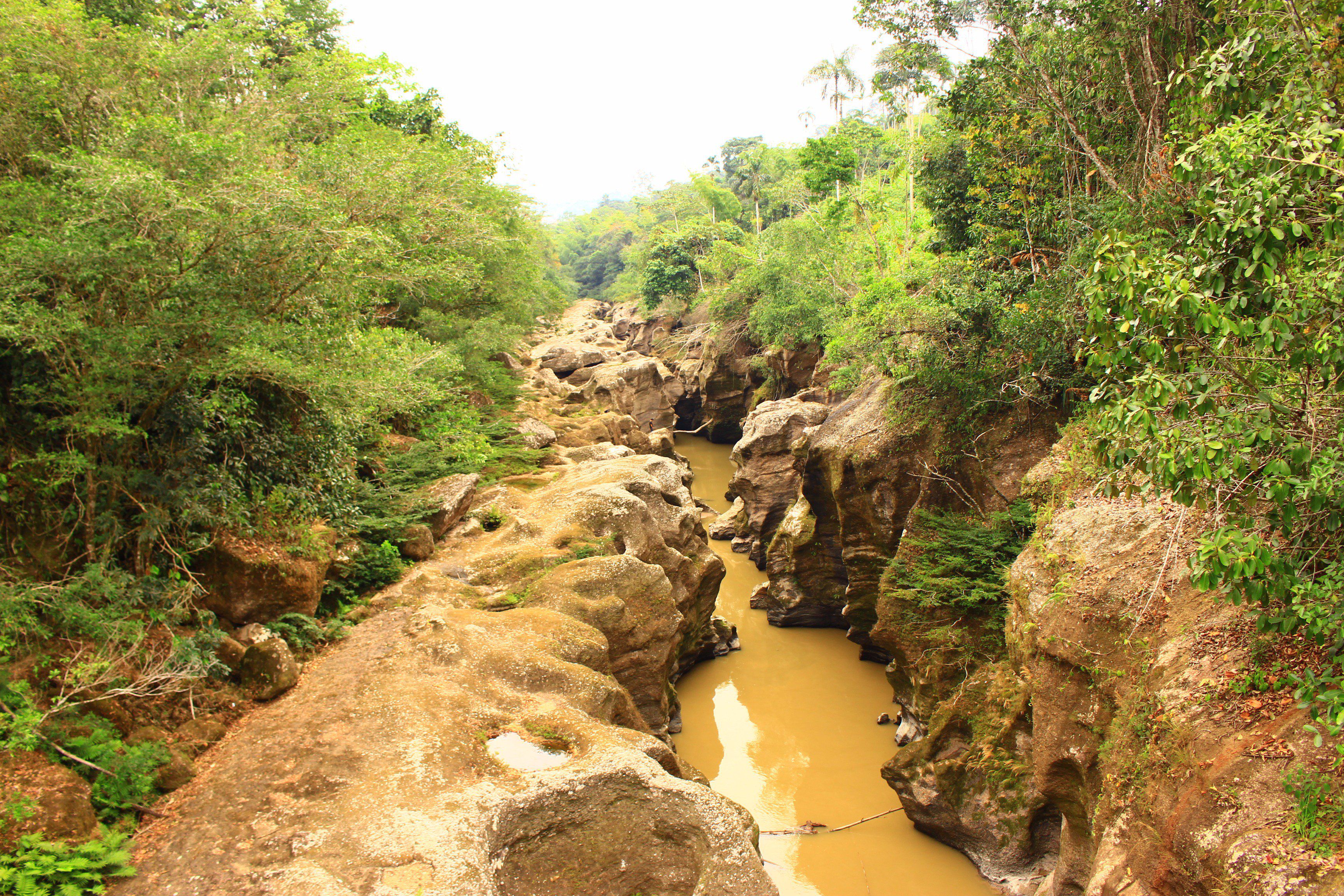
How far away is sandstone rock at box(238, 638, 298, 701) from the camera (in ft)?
26.3

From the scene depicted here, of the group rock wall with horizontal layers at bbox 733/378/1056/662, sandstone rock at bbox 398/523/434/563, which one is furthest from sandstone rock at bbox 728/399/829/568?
sandstone rock at bbox 398/523/434/563

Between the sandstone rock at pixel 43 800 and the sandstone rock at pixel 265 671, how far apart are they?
216 centimetres

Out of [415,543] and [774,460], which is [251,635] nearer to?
[415,543]

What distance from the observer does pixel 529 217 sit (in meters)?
28.2

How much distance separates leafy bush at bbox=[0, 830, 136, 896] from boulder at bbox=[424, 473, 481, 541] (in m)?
6.88

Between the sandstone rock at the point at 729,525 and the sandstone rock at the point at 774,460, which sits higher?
the sandstone rock at the point at 774,460

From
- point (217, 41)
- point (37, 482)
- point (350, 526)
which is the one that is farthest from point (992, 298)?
point (37, 482)

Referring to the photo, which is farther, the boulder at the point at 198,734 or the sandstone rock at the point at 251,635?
the sandstone rock at the point at 251,635

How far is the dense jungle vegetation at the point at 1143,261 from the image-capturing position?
4.65 metres

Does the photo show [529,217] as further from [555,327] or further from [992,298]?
[992,298]

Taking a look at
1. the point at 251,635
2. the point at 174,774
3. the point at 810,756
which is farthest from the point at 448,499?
the point at 810,756

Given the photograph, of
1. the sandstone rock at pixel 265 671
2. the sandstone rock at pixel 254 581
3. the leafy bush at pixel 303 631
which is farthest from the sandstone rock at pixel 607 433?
the sandstone rock at pixel 265 671

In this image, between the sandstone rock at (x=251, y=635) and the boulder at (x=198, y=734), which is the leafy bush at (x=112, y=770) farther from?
the sandstone rock at (x=251, y=635)

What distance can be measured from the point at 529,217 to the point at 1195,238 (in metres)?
25.8
